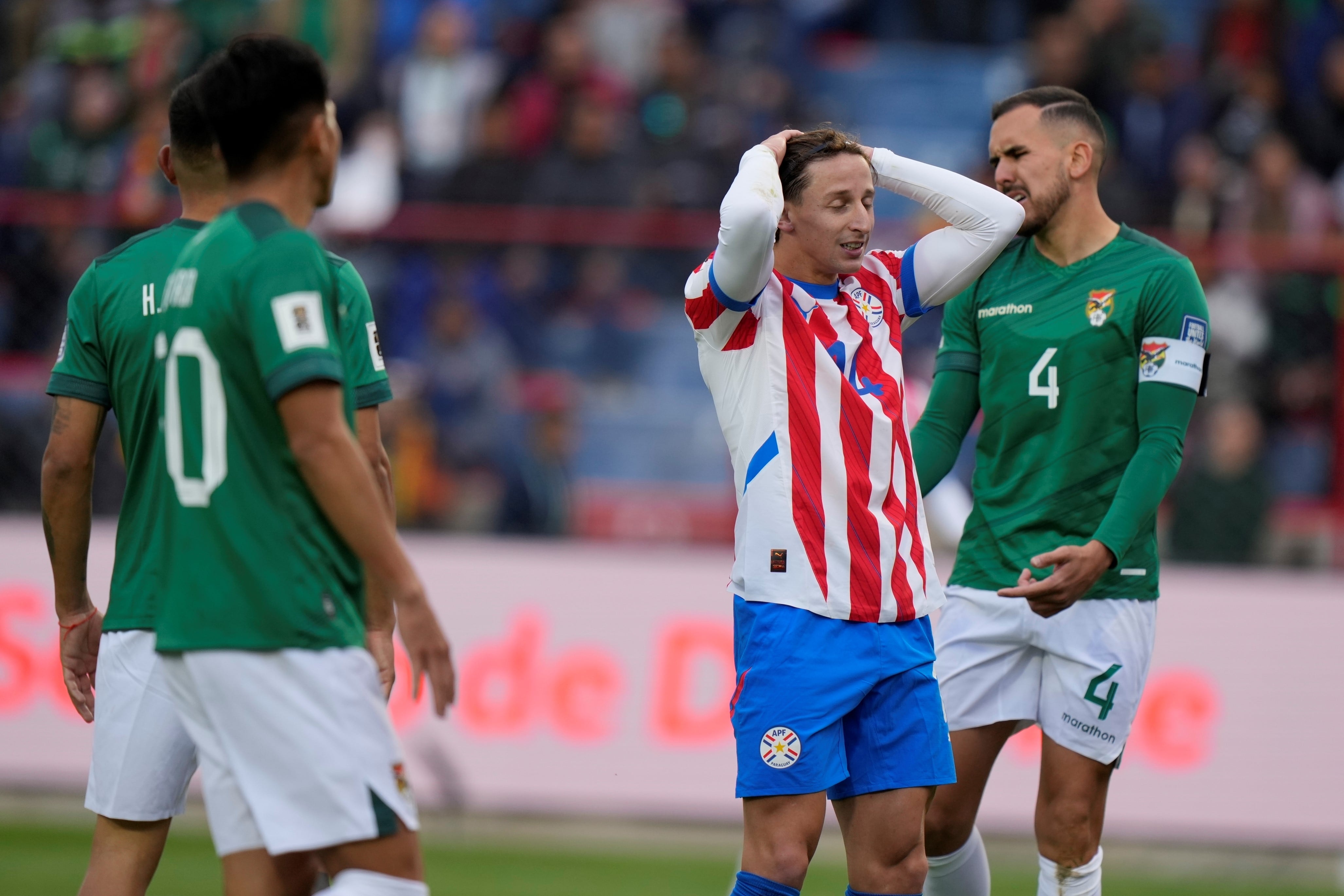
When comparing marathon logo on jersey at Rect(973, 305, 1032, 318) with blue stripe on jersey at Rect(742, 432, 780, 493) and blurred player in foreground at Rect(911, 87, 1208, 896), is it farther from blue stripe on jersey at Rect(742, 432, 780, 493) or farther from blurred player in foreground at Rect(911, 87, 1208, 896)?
blue stripe on jersey at Rect(742, 432, 780, 493)

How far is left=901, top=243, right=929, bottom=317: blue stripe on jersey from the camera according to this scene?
4.41 metres

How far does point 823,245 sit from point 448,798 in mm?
5301

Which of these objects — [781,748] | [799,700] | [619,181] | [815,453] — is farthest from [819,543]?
[619,181]

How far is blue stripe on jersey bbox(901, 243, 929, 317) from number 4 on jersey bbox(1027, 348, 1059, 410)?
1.75 ft

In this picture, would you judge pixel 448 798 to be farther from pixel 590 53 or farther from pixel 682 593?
pixel 590 53

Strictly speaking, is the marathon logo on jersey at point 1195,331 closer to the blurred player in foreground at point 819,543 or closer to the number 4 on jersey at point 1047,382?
the number 4 on jersey at point 1047,382

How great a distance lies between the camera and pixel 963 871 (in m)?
4.82

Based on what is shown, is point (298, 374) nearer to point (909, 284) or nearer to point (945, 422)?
point (909, 284)

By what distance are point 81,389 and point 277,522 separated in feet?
3.95

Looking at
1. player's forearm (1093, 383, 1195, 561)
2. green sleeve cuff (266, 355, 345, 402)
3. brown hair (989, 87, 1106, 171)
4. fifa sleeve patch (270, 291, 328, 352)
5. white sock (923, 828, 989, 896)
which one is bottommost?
white sock (923, 828, 989, 896)

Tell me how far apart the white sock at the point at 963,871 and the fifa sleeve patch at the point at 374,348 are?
91.1 inches

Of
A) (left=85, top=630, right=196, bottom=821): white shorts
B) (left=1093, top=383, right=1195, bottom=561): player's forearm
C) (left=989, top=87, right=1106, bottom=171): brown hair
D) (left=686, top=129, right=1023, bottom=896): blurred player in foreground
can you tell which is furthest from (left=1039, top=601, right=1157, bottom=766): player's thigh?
(left=85, top=630, right=196, bottom=821): white shorts

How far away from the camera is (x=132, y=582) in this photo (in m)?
3.87

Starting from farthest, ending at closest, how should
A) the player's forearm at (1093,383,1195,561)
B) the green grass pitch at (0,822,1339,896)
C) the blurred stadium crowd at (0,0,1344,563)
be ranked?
the blurred stadium crowd at (0,0,1344,563) → the green grass pitch at (0,822,1339,896) → the player's forearm at (1093,383,1195,561)
